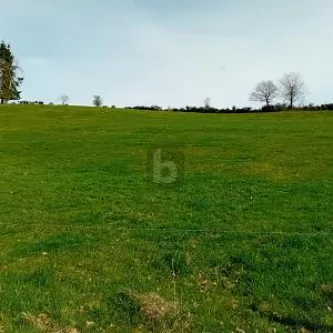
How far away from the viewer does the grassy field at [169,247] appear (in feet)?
23.9

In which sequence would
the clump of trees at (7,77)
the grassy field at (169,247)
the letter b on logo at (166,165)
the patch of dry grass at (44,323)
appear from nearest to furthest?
1. the patch of dry grass at (44,323)
2. the grassy field at (169,247)
3. the letter b on logo at (166,165)
4. the clump of trees at (7,77)

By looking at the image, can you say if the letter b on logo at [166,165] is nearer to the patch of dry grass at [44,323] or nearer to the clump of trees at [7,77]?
the patch of dry grass at [44,323]

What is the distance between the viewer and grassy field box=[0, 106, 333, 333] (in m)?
7.27

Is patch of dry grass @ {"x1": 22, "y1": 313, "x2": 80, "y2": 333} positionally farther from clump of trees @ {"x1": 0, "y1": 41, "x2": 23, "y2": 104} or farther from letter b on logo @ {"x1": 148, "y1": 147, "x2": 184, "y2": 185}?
clump of trees @ {"x1": 0, "y1": 41, "x2": 23, "y2": 104}

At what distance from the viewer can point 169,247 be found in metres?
10.1

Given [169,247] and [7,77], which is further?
[7,77]

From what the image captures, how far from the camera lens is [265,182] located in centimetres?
1788

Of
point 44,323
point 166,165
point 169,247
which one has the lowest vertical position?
point 166,165

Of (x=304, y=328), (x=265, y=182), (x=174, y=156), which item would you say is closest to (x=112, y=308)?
(x=304, y=328)

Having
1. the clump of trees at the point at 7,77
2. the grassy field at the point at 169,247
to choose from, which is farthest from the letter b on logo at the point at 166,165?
the clump of trees at the point at 7,77

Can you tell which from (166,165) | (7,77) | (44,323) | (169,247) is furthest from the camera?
(7,77)

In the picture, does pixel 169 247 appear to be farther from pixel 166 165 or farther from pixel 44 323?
pixel 166 165

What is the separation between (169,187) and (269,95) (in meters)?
131

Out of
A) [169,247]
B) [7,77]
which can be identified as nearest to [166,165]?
[169,247]
